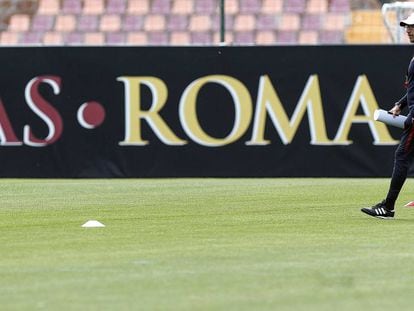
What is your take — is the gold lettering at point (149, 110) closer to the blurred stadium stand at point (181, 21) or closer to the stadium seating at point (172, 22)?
the blurred stadium stand at point (181, 21)

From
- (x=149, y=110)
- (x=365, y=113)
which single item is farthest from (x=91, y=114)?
(x=365, y=113)

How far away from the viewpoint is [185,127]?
65.3ft

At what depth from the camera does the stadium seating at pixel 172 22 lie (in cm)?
2459

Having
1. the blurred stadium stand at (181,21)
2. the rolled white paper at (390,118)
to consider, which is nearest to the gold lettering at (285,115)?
the blurred stadium stand at (181,21)

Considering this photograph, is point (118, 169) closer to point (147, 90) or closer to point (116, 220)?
point (147, 90)

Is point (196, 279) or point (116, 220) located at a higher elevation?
point (196, 279)

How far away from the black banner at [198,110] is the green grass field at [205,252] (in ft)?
11.1

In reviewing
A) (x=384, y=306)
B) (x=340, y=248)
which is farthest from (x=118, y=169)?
(x=384, y=306)

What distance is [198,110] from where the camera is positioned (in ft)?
65.2

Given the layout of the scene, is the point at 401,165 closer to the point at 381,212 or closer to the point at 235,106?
the point at 381,212

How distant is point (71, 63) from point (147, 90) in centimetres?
135

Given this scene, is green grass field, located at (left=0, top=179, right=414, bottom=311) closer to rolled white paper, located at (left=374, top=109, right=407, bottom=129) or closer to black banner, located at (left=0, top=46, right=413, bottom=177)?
rolled white paper, located at (left=374, top=109, right=407, bottom=129)

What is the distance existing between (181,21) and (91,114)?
603 cm

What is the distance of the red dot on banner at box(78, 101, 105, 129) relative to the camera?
65.6 ft
